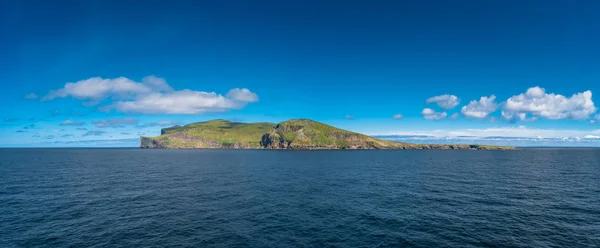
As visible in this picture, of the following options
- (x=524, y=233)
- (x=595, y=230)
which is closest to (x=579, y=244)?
(x=524, y=233)

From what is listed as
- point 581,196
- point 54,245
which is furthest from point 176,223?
point 581,196

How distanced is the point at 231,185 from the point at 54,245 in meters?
45.1

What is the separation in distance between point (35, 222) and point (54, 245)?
13142 mm

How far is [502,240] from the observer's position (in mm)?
36781

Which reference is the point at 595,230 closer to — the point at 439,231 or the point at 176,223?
the point at 439,231

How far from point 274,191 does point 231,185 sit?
15.6 metres

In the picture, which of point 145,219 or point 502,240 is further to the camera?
point 145,219

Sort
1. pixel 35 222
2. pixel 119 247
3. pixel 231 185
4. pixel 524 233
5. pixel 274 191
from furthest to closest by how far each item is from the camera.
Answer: pixel 231 185 → pixel 274 191 → pixel 35 222 → pixel 524 233 → pixel 119 247

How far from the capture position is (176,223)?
43750mm

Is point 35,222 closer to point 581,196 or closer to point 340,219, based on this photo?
point 340,219

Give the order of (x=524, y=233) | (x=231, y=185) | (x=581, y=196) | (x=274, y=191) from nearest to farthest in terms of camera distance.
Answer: (x=524, y=233) < (x=581, y=196) < (x=274, y=191) < (x=231, y=185)

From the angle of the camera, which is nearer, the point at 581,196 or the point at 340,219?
the point at 340,219

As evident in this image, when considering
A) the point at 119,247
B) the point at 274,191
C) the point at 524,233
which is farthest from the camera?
the point at 274,191

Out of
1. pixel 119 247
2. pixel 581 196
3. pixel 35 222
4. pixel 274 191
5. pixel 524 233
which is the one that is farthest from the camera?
pixel 274 191
